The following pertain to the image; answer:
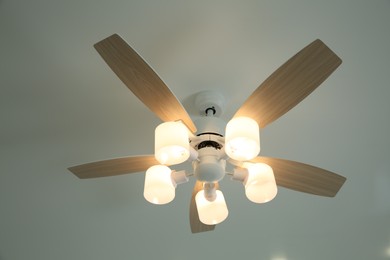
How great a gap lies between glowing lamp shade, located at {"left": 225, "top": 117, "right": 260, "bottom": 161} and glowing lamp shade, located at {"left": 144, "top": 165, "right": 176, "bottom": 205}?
0.21m

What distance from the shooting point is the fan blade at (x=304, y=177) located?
1.17 m

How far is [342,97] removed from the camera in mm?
1417

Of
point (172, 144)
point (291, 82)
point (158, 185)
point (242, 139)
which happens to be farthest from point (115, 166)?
point (291, 82)

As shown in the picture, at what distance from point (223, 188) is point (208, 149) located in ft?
2.24

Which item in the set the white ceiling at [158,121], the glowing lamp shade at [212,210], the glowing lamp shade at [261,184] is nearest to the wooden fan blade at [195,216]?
the glowing lamp shade at [212,210]

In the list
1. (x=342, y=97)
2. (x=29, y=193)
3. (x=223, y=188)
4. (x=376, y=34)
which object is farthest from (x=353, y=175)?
(x=29, y=193)

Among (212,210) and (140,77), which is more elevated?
(140,77)

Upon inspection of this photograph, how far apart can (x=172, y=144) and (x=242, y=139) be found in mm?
193

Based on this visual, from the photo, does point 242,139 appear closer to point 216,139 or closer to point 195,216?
point 216,139

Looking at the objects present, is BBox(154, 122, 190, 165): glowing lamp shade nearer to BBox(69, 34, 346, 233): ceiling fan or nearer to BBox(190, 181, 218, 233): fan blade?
BBox(69, 34, 346, 233): ceiling fan

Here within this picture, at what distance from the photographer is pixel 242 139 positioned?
0.97 m

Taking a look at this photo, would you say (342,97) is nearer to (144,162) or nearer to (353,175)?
(353,175)

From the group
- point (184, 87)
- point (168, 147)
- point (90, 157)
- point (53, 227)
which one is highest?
point (184, 87)

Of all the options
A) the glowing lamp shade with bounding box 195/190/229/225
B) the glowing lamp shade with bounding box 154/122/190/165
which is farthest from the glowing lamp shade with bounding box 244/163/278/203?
the glowing lamp shade with bounding box 154/122/190/165
